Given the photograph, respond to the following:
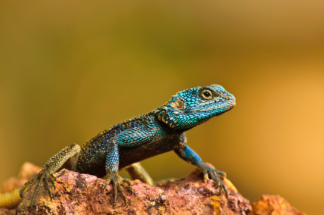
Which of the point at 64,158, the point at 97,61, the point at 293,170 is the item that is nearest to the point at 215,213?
the point at 64,158

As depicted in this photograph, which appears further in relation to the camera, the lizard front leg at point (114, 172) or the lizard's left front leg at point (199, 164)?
the lizard's left front leg at point (199, 164)

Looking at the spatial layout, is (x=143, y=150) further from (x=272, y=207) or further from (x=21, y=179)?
(x=21, y=179)

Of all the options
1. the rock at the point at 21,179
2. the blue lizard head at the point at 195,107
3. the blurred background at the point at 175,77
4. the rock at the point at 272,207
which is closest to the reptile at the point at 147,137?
the blue lizard head at the point at 195,107

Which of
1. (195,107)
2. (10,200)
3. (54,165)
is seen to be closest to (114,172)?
(54,165)

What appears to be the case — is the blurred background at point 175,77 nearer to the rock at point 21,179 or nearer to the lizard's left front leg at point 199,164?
the rock at point 21,179

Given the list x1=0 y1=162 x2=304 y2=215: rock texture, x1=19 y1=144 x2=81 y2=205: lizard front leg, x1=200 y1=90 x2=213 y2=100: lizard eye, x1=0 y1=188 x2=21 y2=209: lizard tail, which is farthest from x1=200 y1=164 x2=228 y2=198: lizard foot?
x1=0 y1=188 x2=21 y2=209: lizard tail

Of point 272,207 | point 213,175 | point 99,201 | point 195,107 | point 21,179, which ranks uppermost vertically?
point 195,107
